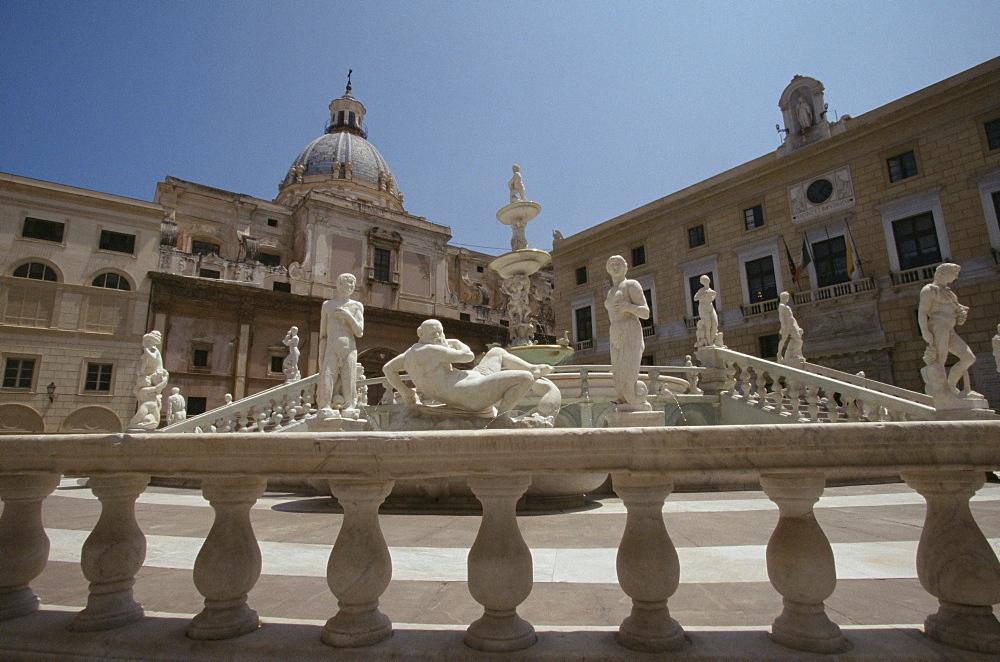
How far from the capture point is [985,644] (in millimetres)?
1664

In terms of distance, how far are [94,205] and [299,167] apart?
1989 centimetres

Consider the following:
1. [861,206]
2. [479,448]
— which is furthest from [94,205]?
[861,206]

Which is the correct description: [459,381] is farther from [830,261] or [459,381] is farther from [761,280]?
[761,280]

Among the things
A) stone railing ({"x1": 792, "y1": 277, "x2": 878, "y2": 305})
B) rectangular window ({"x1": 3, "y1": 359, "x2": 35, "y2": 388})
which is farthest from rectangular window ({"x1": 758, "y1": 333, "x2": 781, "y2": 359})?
rectangular window ({"x1": 3, "y1": 359, "x2": 35, "y2": 388})

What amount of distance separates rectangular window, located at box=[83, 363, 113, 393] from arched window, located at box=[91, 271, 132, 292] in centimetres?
375

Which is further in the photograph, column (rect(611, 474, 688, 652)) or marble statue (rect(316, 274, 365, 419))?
marble statue (rect(316, 274, 365, 419))

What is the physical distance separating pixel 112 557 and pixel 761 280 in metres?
25.5

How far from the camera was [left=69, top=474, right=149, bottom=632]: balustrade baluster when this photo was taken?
2.05 meters

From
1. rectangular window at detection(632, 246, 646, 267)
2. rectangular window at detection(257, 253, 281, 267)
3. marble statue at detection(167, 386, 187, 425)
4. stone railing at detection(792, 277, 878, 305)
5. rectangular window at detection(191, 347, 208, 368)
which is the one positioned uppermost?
rectangular window at detection(257, 253, 281, 267)

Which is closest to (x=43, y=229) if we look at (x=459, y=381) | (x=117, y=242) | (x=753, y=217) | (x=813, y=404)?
(x=117, y=242)

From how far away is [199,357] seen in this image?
1035 inches

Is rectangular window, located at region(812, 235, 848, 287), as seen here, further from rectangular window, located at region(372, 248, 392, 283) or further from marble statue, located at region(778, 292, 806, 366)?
rectangular window, located at region(372, 248, 392, 283)

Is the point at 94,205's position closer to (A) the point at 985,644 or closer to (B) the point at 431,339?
(B) the point at 431,339

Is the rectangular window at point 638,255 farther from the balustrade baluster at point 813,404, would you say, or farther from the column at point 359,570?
the column at point 359,570
